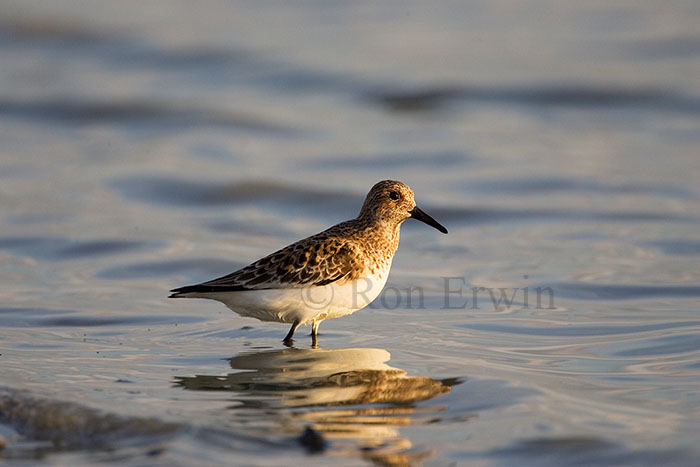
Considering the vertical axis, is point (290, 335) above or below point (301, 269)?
below

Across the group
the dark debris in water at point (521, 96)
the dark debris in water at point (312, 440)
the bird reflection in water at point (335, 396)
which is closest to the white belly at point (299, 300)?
the bird reflection in water at point (335, 396)

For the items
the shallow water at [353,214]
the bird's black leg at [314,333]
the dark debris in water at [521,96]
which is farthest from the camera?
the dark debris in water at [521,96]

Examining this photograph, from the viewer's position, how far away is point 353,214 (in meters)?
14.7

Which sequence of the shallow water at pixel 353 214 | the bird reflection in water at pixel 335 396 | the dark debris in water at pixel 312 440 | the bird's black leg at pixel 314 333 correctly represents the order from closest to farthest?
1. the dark debris in water at pixel 312 440
2. the bird reflection in water at pixel 335 396
3. the shallow water at pixel 353 214
4. the bird's black leg at pixel 314 333

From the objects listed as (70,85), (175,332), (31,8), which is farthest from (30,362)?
(31,8)

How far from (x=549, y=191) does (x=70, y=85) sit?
1075cm

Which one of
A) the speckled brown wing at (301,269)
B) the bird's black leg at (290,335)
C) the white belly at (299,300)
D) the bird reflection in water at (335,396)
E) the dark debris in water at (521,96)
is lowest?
the bird reflection in water at (335,396)

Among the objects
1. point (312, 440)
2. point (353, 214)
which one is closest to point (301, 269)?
point (312, 440)

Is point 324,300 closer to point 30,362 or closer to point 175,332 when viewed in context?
point 175,332

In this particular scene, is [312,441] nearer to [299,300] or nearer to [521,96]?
[299,300]

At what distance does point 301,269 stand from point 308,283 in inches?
Result: 6.4

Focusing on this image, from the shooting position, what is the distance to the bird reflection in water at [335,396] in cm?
589

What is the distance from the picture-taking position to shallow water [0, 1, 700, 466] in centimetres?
619

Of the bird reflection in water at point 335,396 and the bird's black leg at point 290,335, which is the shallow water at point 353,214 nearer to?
the bird reflection in water at point 335,396
